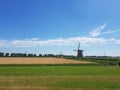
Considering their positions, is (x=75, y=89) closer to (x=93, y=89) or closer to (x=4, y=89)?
(x=93, y=89)

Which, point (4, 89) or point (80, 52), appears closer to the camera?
point (4, 89)

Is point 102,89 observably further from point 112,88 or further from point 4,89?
point 4,89

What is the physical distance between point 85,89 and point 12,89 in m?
5.21

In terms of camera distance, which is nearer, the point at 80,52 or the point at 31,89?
the point at 31,89

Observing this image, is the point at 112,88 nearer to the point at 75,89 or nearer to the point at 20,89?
the point at 75,89

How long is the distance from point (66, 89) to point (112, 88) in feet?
11.5

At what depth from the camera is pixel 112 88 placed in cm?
1983

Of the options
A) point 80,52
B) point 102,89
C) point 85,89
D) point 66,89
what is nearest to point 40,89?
point 66,89

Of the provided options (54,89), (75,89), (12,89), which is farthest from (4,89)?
(75,89)

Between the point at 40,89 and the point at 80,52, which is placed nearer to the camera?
the point at 40,89

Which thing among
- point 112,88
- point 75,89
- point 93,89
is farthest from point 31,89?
point 112,88

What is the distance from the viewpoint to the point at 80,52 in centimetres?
16475

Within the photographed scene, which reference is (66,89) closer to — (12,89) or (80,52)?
(12,89)

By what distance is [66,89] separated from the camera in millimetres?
19125
